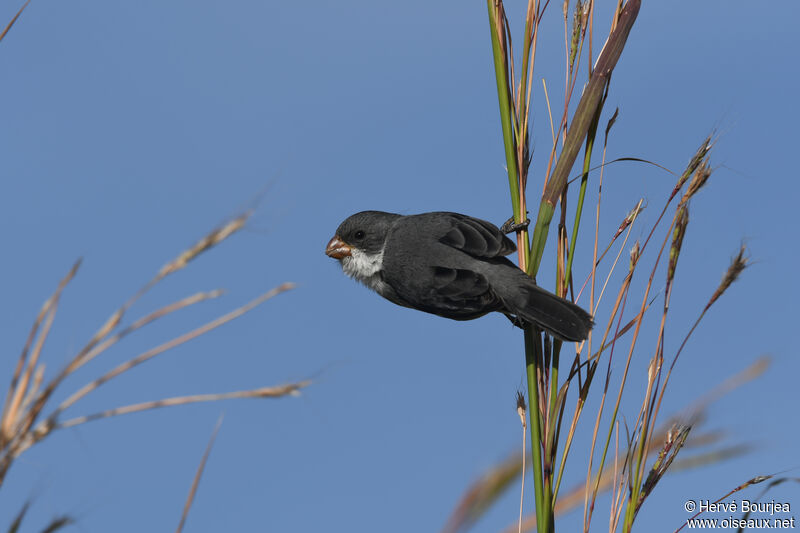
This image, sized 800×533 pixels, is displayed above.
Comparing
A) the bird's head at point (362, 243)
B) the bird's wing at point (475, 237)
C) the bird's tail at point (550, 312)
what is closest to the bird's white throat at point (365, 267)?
the bird's head at point (362, 243)

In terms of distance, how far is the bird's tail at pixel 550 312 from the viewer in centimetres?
266

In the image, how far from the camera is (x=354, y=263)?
4.52 m

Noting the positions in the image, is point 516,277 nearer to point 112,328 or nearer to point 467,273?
point 467,273

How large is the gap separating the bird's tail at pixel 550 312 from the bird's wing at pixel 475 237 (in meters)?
0.39

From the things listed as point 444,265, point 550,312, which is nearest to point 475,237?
point 444,265

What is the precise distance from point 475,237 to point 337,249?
109cm

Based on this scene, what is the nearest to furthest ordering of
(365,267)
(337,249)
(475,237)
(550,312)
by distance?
1. (550,312)
2. (475,237)
3. (365,267)
4. (337,249)

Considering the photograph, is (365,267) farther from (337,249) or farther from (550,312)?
(550,312)

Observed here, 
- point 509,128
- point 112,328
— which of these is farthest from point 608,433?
point 112,328

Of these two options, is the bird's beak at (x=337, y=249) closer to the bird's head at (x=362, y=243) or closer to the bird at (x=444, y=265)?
the bird's head at (x=362, y=243)

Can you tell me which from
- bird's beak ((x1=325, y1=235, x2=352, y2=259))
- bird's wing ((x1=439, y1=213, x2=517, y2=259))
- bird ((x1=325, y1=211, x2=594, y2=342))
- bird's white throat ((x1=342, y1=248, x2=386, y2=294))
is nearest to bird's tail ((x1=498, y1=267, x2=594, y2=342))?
bird ((x1=325, y1=211, x2=594, y2=342))

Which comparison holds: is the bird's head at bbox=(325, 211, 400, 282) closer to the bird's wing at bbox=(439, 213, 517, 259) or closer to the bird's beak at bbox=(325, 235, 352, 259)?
the bird's beak at bbox=(325, 235, 352, 259)

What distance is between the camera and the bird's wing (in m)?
3.73

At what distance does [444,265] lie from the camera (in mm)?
3814
